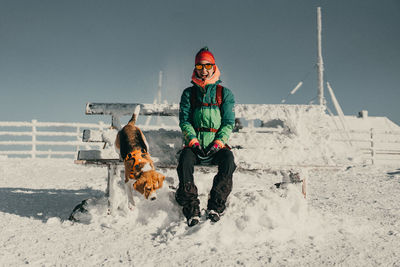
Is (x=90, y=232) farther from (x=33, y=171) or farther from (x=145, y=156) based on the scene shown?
(x=33, y=171)

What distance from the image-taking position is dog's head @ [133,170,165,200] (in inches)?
94.3

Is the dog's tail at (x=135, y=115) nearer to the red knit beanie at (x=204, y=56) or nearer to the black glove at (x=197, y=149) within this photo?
the black glove at (x=197, y=149)

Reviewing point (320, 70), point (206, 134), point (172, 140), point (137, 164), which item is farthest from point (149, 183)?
point (320, 70)

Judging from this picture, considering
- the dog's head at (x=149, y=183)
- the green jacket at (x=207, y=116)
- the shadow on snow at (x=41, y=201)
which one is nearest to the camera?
the dog's head at (x=149, y=183)

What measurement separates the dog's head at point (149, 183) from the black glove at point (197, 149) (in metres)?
0.43

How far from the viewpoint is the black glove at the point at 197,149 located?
2.72m

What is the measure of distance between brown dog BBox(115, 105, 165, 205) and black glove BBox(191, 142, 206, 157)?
38cm

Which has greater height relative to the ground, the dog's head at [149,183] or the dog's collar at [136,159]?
the dog's collar at [136,159]

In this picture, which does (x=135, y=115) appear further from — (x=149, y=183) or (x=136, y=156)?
(x=149, y=183)

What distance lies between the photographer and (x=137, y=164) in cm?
256

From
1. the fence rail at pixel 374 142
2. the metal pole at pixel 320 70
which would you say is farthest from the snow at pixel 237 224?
the metal pole at pixel 320 70

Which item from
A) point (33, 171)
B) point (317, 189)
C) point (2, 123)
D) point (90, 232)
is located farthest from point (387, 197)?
point (2, 123)

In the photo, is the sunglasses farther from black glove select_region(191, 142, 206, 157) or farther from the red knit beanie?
black glove select_region(191, 142, 206, 157)

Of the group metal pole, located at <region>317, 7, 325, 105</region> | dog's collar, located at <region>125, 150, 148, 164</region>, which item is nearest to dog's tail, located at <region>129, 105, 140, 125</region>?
dog's collar, located at <region>125, 150, 148, 164</region>
